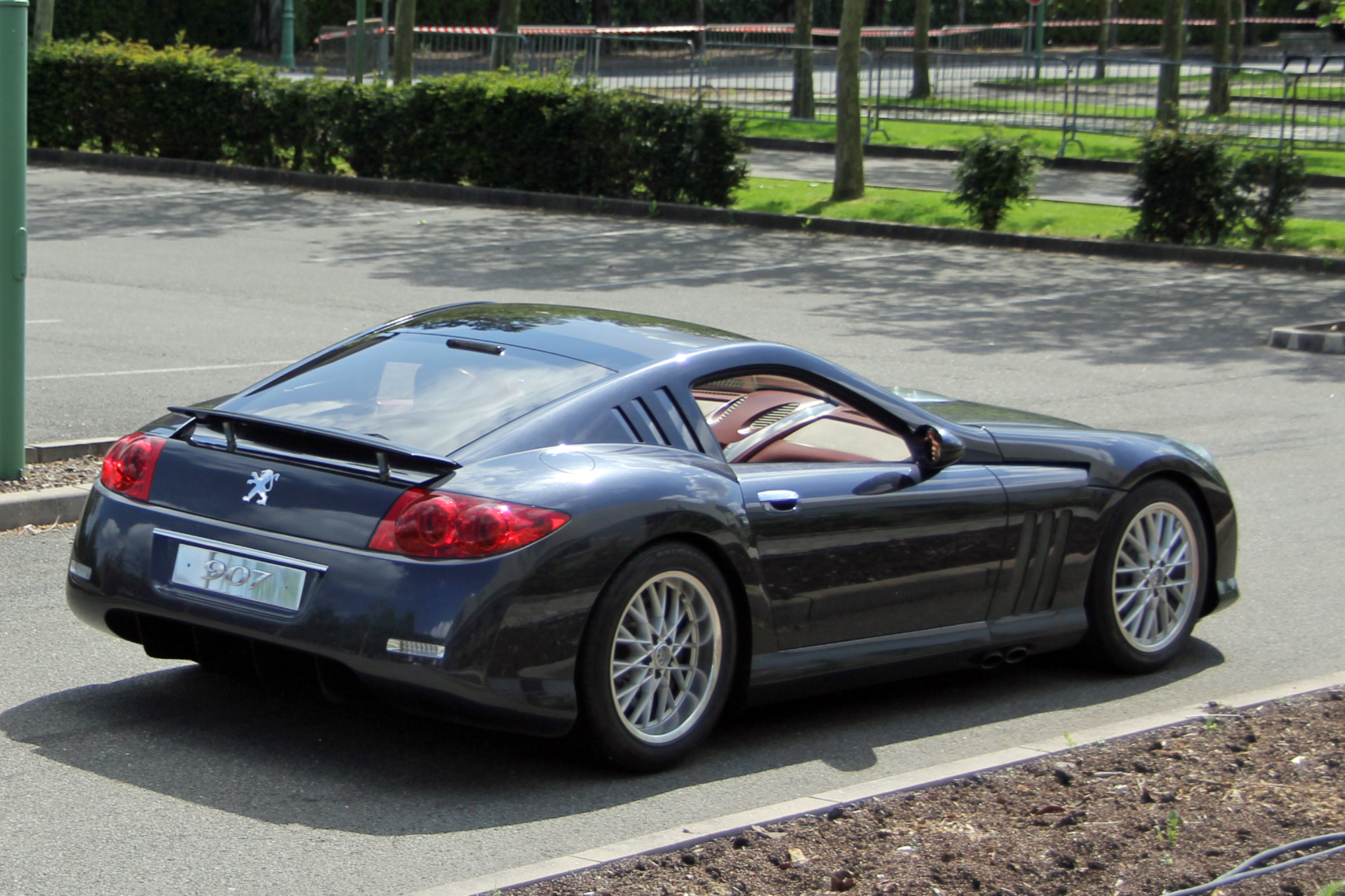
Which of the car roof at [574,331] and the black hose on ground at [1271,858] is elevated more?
the car roof at [574,331]

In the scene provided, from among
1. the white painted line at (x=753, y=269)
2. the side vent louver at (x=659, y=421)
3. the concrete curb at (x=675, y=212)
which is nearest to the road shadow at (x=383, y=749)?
the side vent louver at (x=659, y=421)

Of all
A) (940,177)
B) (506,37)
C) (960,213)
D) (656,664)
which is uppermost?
(506,37)

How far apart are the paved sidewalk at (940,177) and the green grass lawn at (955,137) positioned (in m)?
0.69

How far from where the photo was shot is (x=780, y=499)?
17.2 feet

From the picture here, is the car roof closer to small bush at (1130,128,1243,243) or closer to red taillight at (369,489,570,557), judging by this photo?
red taillight at (369,489,570,557)

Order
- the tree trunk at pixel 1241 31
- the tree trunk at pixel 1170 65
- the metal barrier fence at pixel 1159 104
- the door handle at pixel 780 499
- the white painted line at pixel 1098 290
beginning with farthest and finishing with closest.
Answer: the tree trunk at pixel 1241 31
the metal barrier fence at pixel 1159 104
the tree trunk at pixel 1170 65
the white painted line at pixel 1098 290
the door handle at pixel 780 499

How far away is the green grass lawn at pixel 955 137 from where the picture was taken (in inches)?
1141

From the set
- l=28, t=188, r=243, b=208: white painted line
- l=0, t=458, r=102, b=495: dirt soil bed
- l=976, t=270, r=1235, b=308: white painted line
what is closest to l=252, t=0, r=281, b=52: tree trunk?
l=28, t=188, r=243, b=208: white painted line

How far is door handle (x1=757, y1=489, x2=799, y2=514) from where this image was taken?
17.1 feet

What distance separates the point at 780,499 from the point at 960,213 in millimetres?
18280

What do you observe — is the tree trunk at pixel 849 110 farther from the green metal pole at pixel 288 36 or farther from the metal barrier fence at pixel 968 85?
the green metal pole at pixel 288 36

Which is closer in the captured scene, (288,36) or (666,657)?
(666,657)

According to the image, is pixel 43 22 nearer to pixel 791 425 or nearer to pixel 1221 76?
pixel 1221 76

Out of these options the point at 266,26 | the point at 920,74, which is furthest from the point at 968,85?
the point at 266,26
